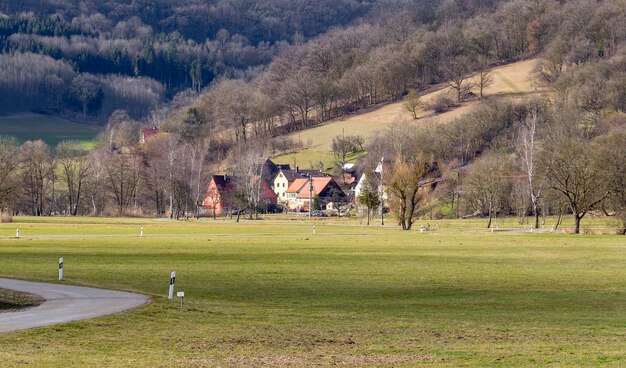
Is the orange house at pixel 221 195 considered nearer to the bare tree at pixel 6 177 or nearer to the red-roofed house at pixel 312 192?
the red-roofed house at pixel 312 192

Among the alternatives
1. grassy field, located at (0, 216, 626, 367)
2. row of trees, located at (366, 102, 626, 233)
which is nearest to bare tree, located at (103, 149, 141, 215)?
row of trees, located at (366, 102, 626, 233)

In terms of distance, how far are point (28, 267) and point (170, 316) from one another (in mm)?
20023

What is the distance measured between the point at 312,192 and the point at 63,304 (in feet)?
460

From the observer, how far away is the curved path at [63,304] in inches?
1067

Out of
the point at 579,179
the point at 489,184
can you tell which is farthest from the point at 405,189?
the point at 489,184

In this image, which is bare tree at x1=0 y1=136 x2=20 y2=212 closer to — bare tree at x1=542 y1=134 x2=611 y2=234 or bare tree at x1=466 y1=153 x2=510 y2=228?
bare tree at x1=466 y1=153 x2=510 y2=228

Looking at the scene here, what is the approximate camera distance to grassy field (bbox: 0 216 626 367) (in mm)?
22141

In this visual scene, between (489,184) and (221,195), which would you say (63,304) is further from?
(221,195)

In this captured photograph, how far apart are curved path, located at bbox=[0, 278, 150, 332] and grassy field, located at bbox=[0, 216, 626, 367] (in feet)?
3.03

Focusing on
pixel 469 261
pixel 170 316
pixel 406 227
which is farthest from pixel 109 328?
pixel 406 227

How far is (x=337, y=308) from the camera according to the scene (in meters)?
32.2

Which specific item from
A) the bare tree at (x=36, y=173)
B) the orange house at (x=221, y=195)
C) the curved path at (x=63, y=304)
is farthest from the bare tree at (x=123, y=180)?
the curved path at (x=63, y=304)

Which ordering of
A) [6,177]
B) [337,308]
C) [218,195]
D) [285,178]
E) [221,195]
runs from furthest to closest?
1. [285,178]
2. [221,195]
3. [218,195]
4. [6,177]
5. [337,308]

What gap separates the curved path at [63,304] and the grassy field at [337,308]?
93 cm
